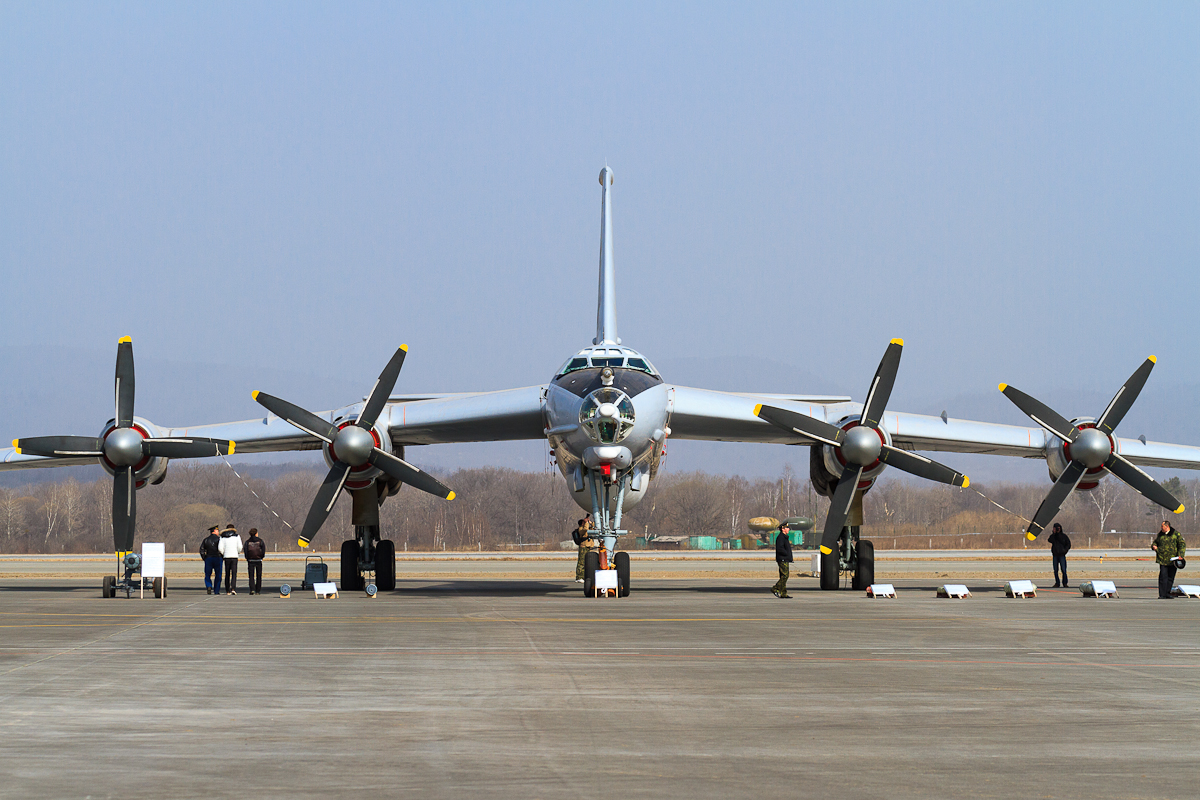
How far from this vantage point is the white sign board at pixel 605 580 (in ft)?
69.5

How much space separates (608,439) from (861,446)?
5.36 metres

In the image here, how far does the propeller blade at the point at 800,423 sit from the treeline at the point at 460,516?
58509 mm

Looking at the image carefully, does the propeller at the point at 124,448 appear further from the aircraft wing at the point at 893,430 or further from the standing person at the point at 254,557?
the aircraft wing at the point at 893,430

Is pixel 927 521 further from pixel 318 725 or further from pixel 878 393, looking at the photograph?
pixel 318 725

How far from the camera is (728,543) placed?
8200 centimetres

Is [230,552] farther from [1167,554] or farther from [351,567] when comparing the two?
[1167,554]

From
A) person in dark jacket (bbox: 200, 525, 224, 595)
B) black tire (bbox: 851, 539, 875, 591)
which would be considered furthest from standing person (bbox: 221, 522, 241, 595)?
black tire (bbox: 851, 539, 875, 591)

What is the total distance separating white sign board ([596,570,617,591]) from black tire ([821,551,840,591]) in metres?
5.66

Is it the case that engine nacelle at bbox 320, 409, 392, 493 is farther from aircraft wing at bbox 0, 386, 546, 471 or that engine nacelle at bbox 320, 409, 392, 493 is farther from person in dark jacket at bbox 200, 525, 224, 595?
person in dark jacket at bbox 200, 525, 224, 595

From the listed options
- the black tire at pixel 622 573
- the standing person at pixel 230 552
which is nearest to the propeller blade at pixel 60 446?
the standing person at pixel 230 552

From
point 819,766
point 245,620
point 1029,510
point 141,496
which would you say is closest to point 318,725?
point 819,766

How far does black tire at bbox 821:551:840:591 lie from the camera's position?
81.3 feet

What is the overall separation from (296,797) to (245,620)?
36.9 feet

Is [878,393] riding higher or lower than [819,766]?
higher
